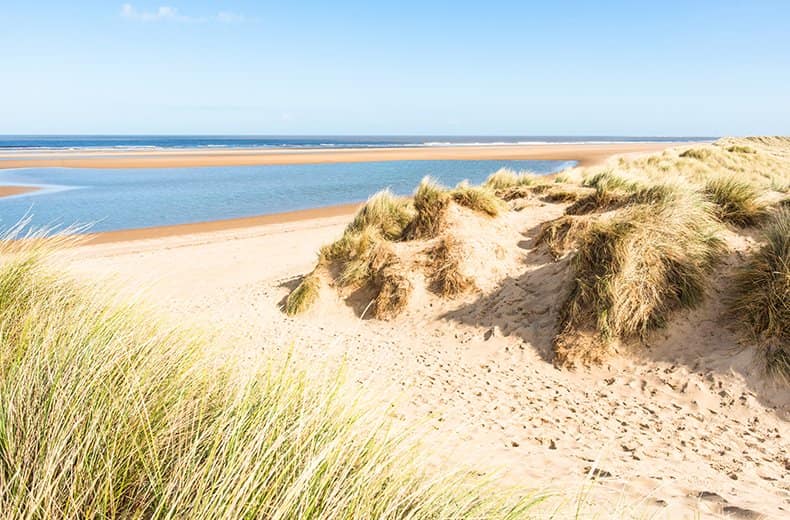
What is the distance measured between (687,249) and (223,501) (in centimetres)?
610

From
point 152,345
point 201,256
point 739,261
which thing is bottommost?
point 201,256

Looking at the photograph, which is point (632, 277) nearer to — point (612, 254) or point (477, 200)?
point (612, 254)

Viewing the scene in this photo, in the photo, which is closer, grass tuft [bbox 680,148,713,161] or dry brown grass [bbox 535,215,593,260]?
dry brown grass [bbox 535,215,593,260]

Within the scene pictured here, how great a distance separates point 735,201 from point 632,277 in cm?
305

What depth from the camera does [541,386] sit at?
5.64 meters

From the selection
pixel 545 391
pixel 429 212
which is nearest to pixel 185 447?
pixel 545 391

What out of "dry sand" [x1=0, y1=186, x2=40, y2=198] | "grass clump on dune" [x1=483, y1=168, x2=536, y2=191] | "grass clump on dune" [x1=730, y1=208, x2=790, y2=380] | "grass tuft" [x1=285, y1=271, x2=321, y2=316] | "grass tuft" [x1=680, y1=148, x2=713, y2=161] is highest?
"grass tuft" [x1=680, y1=148, x2=713, y2=161]

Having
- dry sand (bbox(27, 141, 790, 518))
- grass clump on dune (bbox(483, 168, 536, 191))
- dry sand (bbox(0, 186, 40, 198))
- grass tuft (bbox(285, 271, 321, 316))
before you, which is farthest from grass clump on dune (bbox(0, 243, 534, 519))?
dry sand (bbox(0, 186, 40, 198))

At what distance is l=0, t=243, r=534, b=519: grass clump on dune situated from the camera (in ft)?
5.92

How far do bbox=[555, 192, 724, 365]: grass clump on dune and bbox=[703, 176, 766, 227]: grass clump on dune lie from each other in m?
1.08

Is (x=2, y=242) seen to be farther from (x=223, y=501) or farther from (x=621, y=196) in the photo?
(x=621, y=196)

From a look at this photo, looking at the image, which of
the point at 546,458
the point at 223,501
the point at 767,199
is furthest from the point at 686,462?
the point at 767,199

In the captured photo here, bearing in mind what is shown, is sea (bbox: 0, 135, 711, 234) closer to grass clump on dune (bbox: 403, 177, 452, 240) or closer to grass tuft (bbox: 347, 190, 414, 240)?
grass tuft (bbox: 347, 190, 414, 240)

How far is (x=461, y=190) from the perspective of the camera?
9.91 m
